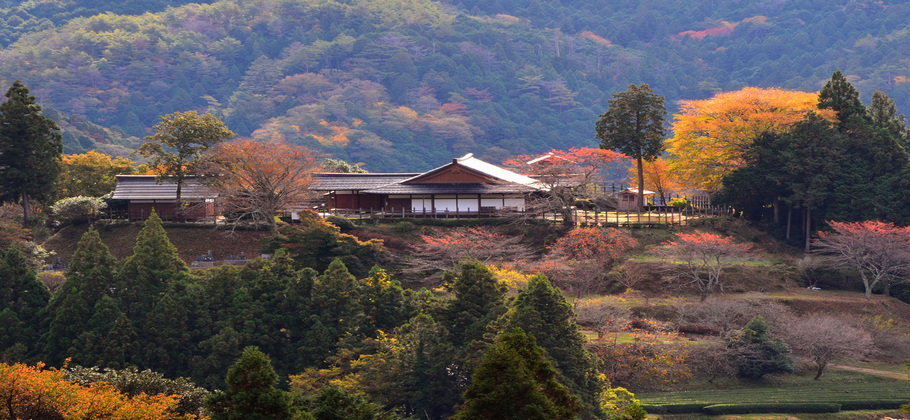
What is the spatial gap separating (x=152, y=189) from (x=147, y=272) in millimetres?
16914

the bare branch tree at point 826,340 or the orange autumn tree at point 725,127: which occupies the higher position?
the orange autumn tree at point 725,127

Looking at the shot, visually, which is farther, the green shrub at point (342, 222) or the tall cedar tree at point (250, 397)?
the green shrub at point (342, 222)

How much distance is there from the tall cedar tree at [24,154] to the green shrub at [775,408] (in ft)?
107

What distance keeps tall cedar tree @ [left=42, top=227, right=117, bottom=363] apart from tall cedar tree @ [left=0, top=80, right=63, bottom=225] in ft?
38.6

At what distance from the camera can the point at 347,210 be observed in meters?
44.0

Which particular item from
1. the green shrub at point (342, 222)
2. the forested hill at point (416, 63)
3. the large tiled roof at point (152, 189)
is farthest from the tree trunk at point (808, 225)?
the forested hill at point (416, 63)

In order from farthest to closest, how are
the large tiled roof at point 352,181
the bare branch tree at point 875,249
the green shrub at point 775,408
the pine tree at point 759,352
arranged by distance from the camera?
the large tiled roof at point 352,181 → the bare branch tree at point 875,249 → the pine tree at point 759,352 → the green shrub at point 775,408

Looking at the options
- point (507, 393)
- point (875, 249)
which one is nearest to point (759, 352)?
point (875, 249)

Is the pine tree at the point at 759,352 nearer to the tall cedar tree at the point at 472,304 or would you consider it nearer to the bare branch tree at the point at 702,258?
the bare branch tree at the point at 702,258

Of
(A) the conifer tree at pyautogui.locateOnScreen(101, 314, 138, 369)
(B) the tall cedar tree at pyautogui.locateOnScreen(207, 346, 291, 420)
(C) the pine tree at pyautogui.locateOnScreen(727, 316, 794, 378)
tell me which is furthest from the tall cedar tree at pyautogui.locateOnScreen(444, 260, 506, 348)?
(A) the conifer tree at pyautogui.locateOnScreen(101, 314, 138, 369)

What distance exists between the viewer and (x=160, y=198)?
4238cm

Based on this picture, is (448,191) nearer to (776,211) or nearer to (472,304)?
(472,304)

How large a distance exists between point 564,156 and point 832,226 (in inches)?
552

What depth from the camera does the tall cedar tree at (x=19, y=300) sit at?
2542cm
